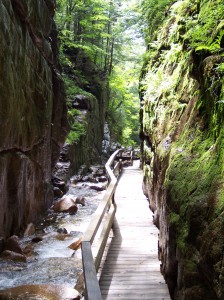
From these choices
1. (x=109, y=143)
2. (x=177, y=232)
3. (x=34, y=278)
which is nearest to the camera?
(x=177, y=232)

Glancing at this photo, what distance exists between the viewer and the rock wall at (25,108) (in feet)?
24.2

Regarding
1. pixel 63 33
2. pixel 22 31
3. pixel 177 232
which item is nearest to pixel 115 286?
pixel 177 232

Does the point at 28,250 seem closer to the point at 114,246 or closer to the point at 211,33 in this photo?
the point at 114,246

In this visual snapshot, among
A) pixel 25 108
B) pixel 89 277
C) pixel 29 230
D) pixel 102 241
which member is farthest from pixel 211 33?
pixel 29 230

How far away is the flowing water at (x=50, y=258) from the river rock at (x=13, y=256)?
10 cm

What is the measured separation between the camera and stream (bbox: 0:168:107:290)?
607cm

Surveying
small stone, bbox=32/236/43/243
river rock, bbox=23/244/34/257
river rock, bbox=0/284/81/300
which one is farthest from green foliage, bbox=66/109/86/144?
river rock, bbox=0/284/81/300

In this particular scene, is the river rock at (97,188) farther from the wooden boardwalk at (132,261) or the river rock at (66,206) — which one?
the wooden boardwalk at (132,261)

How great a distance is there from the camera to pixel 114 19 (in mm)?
29750

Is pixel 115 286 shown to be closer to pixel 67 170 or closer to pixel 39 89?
pixel 39 89

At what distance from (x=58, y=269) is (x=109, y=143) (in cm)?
2275

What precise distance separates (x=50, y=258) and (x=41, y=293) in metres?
1.83

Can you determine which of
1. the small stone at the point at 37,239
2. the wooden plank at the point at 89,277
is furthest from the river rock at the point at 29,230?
the wooden plank at the point at 89,277

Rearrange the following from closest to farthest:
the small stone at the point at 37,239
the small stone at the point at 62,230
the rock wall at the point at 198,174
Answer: the rock wall at the point at 198,174, the small stone at the point at 37,239, the small stone at the point at 62,230
